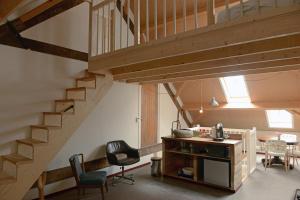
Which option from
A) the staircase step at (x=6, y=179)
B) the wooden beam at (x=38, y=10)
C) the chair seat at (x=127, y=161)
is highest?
the wooden beam at (x=38, y=10)

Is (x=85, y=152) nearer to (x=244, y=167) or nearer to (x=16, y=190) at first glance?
(x=16, y=190)

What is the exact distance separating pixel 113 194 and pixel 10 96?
2332mm

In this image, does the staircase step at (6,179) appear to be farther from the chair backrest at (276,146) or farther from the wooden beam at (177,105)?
the chair backrest at (276,146)

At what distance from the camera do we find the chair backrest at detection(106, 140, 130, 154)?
4.73 m

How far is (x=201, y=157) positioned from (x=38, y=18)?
3.91 meters

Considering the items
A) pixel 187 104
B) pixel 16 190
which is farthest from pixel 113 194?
pixel 187 104

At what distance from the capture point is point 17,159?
10.0 ft

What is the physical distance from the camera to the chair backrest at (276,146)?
551cm

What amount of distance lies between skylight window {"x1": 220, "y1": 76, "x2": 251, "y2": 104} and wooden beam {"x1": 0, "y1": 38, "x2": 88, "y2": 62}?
3879 millimetres

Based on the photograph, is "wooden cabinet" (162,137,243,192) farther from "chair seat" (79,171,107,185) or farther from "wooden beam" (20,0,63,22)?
"wooden beam" (20,0,63,22)

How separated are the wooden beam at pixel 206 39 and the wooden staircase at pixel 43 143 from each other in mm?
521

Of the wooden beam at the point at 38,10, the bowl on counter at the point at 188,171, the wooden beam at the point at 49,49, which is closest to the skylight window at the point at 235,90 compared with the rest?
the bowl on counter at the point at 188,171

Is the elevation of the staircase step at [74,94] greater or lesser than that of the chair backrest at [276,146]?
greater

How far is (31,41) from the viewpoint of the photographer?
365 cm
